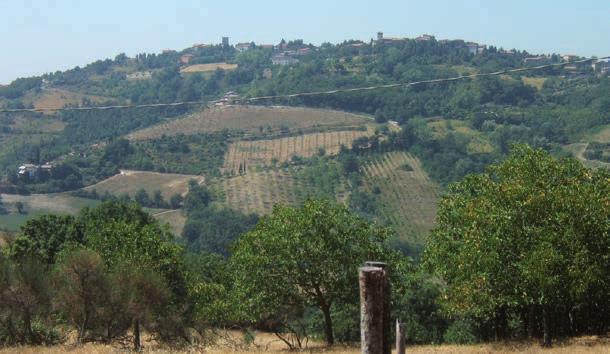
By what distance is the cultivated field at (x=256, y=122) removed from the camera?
7308 inches

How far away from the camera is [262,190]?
142625 millimetres

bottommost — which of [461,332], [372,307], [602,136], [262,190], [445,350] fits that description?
[262,190]

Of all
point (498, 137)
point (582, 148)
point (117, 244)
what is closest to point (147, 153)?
point (498, 137)

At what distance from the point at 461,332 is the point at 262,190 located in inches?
4133

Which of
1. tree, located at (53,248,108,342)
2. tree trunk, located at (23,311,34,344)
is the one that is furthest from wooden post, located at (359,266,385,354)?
tree trunk, located at (23,311,34,344)

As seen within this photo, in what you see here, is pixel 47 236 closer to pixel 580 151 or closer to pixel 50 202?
pixel 50 202

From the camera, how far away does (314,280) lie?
2555cm

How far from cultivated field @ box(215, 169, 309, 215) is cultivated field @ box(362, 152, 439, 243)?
45.9 feet

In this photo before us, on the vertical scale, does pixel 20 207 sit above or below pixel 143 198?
above

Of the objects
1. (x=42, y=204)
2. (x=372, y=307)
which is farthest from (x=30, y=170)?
(x=372, y=307)

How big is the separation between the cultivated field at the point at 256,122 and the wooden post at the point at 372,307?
173 metres

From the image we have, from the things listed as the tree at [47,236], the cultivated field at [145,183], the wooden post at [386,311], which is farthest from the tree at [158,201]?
the wooden post at [386,311]

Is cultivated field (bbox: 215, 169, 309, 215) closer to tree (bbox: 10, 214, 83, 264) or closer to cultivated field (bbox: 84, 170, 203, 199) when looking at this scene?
cultivated field (bbox: 84, 170, 203, 199)

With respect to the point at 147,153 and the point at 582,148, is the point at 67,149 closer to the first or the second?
the point at 147,153
